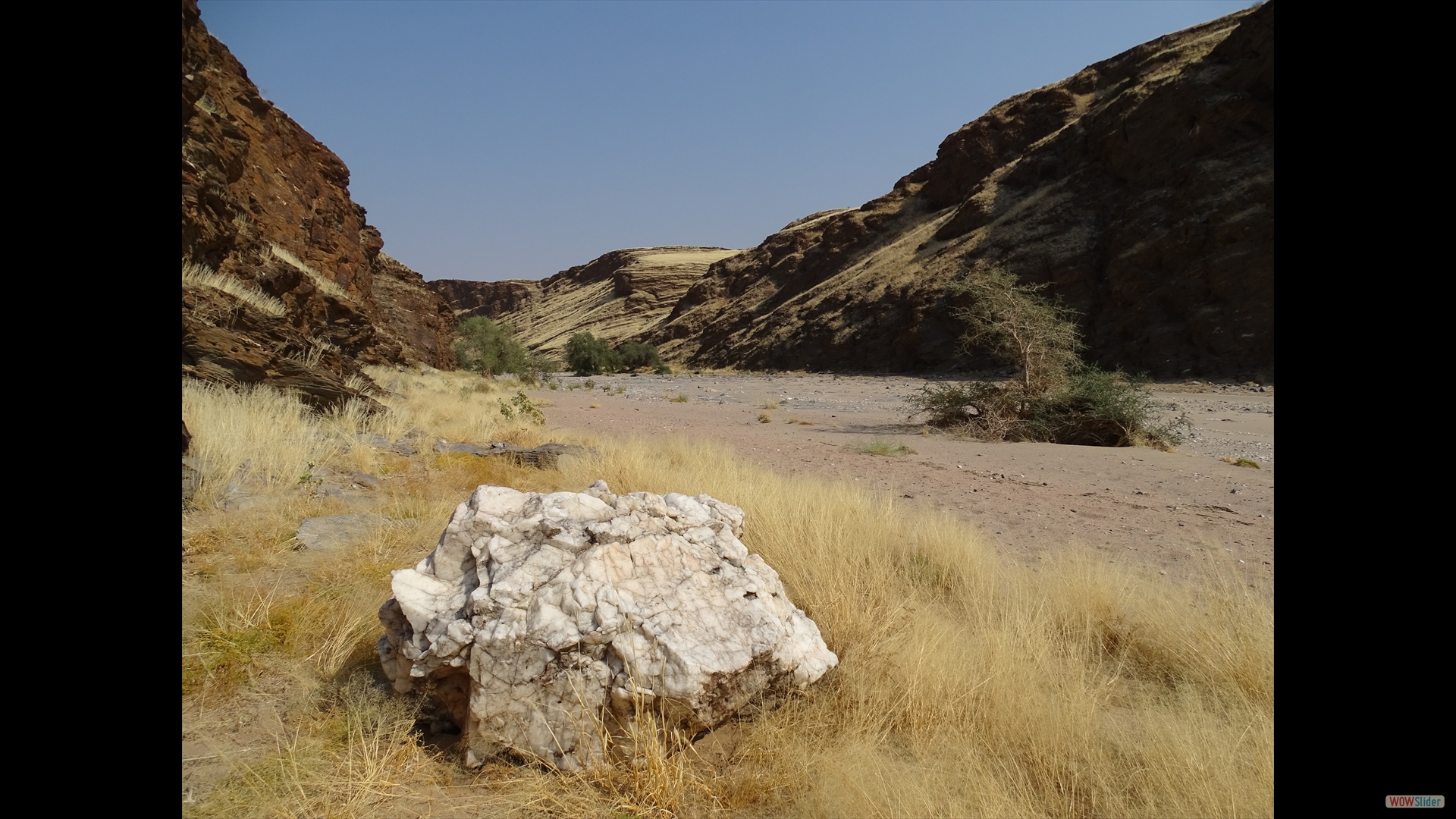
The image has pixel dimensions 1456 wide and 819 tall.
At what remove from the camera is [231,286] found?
891cm

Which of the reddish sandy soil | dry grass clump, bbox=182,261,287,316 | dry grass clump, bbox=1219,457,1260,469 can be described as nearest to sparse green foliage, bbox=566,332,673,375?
the reddish sandy soil

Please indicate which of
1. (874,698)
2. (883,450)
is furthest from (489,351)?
(874,698)

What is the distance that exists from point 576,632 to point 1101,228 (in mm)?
36817

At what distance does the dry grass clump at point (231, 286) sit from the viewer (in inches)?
315

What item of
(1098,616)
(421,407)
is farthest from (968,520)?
(421,407)

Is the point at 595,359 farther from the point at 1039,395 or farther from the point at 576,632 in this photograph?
the point at 576,632

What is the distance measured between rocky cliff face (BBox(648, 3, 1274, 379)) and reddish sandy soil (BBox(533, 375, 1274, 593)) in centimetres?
1117

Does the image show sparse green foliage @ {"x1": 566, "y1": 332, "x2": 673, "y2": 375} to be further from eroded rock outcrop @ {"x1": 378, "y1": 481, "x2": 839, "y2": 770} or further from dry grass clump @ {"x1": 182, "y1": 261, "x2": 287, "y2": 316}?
eroded rock outcrop @ {"x1": 378, "y1": 481, "x2": 839, "y2": 770}

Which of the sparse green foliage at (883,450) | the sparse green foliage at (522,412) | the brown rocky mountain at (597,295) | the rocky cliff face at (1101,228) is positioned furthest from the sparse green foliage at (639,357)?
the sparse green foliage at (883,450)
